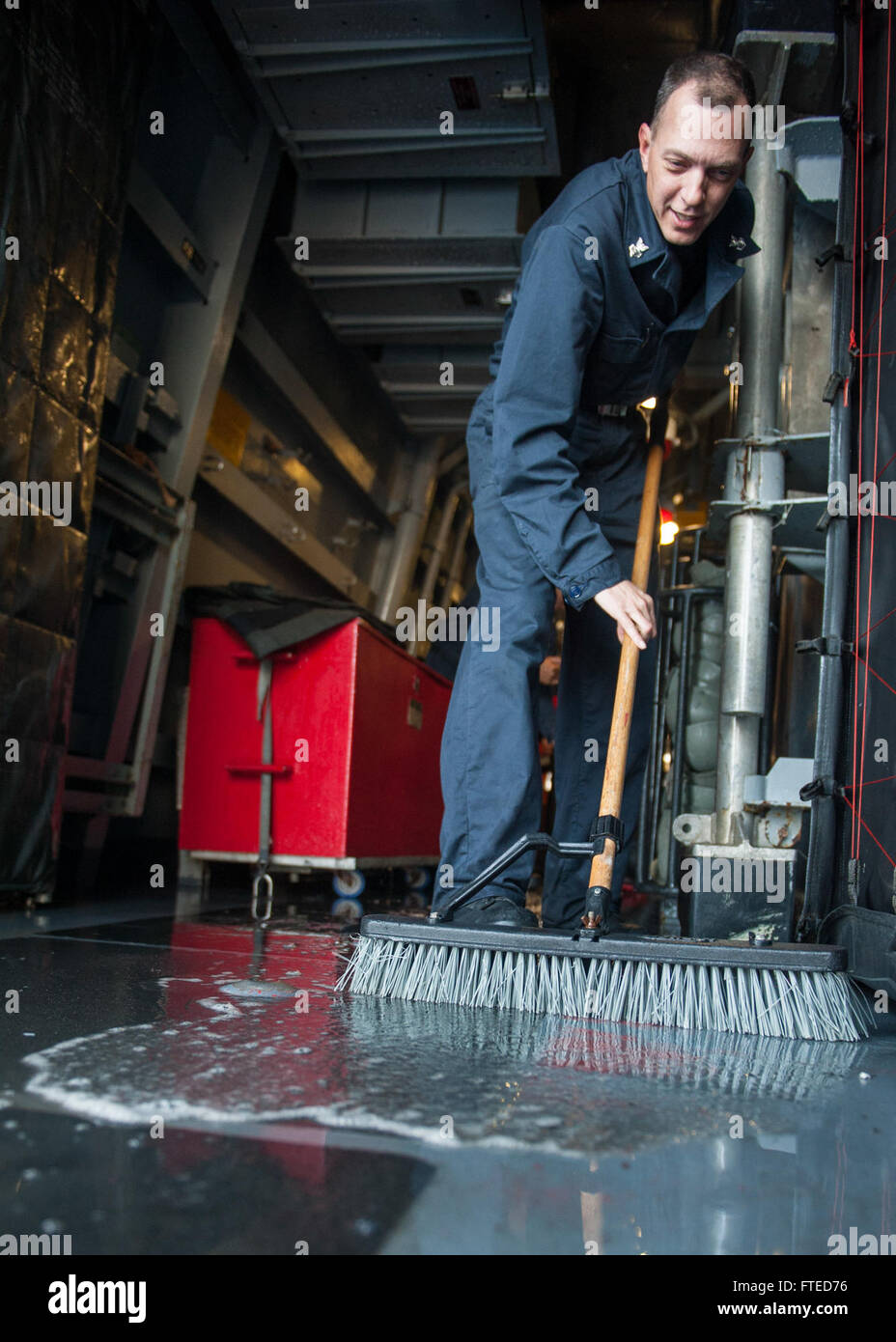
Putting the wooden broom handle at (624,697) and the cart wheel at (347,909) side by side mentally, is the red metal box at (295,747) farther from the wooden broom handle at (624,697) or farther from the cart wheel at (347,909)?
the wooden broom handle at (624,697)

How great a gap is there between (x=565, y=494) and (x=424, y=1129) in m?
1.19

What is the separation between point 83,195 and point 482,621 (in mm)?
1552

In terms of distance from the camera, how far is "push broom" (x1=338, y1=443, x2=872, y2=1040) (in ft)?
4.45

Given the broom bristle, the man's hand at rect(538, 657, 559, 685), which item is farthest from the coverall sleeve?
the man's hand at rect(538, 657, 559, 685)

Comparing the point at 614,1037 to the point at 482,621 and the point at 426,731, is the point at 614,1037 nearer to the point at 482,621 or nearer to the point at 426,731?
the point at 482,621

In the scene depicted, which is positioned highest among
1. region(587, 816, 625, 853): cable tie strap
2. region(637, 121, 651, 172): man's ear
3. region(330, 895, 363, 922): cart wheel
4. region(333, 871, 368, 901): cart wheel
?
region(637, 121, 651, 172): man's ear

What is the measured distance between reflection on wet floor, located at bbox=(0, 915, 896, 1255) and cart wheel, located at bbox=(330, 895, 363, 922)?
1.39m

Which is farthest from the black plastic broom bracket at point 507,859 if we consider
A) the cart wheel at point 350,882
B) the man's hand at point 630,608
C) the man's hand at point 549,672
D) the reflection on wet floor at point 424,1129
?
the man's hand at point 549,672

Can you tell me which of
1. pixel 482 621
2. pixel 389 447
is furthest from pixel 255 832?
pixel 389 447

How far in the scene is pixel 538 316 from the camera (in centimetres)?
182

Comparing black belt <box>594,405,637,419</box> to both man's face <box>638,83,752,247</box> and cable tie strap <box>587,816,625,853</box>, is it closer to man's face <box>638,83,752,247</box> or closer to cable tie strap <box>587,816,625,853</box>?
man's face <box>638,83,752,247</box>

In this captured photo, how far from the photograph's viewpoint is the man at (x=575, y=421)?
1.76 meters

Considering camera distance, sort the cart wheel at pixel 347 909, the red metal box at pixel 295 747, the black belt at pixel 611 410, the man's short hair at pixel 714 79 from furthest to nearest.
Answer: the red metal box at pixel 295 747 → the cart wheel at pixel 347 909 → the black belt at pixel 611 410 → the man's short hair at pixel 714 79

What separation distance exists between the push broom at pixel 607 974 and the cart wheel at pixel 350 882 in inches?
66.5
